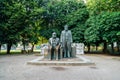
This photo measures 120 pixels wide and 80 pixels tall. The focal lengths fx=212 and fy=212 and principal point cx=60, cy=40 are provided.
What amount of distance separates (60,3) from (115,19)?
1531 centimetres

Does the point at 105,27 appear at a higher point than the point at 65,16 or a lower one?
lower

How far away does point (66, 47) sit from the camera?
1780 cm

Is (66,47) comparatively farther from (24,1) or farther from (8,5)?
(24,1)

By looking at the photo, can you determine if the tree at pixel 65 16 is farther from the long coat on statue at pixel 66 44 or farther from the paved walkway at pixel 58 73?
the paved walkway at pixel 58 73

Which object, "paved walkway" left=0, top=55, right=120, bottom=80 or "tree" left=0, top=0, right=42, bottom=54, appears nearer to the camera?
"paved walkway" left=0, top=55, right=120, bottom=80

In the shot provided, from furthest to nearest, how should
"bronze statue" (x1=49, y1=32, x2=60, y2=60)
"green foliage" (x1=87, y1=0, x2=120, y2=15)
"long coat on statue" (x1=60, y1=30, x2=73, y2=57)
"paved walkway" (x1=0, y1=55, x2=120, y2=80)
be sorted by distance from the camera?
"green foliage" (x1=87, y1=0, x2=120, y2=15)
"long coat on statue" (x1=60, y1=30, x2=73, y2=57)
"bronze statue" (x1=49, y1=32, x2=60, y2=60)
"paved walkway" (x1=0, y1=55, x2=120, y2=80)

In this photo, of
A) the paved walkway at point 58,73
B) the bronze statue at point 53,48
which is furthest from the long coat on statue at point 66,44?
the paved walkway at point 58,73

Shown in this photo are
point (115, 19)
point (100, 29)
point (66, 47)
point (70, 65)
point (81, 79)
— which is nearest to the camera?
point (81, 79)

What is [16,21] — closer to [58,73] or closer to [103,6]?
[103,6]

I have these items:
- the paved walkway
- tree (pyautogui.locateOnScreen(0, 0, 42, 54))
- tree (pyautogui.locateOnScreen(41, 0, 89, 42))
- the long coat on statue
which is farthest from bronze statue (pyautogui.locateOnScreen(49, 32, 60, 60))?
tree (pyautogui.locateOnScreen(41, 0, 89, 42))

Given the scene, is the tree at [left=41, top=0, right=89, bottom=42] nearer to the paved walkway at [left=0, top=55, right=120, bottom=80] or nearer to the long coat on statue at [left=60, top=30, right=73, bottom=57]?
the long coat on statue at [left=60, top=30, right=73, bottom=57]

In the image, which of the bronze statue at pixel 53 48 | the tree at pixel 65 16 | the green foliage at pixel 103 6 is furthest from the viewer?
the tree at pixel 65 16

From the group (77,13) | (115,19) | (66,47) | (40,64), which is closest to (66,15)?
(77,13)

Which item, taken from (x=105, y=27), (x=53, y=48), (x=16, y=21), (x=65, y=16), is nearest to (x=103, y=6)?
(x=105, y=27)
